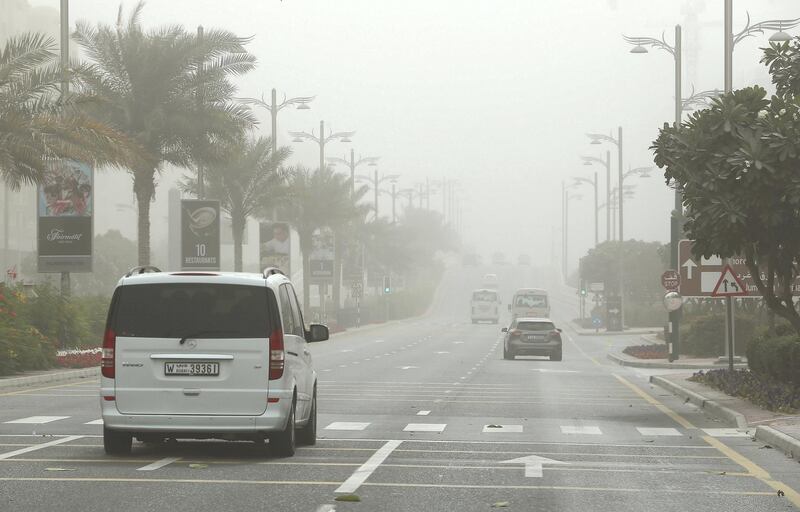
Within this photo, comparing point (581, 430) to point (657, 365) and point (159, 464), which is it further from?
point (657, 365)

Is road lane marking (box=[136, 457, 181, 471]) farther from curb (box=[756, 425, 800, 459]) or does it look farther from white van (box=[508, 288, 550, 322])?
white van (box=[508, 288, 550, 322])

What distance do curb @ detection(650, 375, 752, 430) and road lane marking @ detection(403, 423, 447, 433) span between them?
4093mm

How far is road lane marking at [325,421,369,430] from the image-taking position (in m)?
18.5

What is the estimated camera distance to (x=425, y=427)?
18766mm

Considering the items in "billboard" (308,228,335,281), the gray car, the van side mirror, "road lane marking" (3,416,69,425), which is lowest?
the gray car

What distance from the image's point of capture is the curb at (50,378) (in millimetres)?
27516

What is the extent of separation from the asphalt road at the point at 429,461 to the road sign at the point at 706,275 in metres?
5.32

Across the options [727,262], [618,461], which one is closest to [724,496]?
[618,461]

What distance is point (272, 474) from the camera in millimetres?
12719

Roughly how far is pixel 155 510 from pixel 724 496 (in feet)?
15.1

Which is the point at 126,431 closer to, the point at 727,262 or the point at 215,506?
the point at 215,506

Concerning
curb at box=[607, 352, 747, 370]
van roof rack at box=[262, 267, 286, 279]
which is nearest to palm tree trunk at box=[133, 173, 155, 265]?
curb at box=[607, 352, 747, 370]

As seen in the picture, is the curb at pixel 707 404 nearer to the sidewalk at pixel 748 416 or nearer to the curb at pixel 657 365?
the sidewalk at pixel 748 416

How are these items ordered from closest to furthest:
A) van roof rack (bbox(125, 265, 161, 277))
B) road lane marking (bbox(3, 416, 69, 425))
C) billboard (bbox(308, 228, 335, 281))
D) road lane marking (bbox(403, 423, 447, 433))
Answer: van roof rack (bbox(125, 265, 161, 277))
road lane marking (bbox(403, 423, 447, 433))
road lane marking (bbox(3, 416, 69, 425))
billboard (bbox(308, 228, 335, 281))
